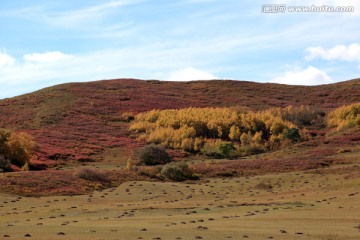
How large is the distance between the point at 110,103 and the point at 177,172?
49.7m

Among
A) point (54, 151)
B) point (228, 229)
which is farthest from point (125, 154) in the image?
point (228, 229)

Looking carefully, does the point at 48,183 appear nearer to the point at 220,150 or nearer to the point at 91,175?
the point at 91,175

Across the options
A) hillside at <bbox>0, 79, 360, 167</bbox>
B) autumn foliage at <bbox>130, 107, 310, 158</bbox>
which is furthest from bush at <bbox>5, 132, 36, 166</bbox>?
autumn foliage at <bbox>130, 107, 310, 158</bbox>

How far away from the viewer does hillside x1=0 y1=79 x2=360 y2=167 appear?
260ft

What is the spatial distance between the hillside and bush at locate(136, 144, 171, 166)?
569 cm

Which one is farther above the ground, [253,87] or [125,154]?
[253,87]

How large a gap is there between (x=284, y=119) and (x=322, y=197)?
5410 cm

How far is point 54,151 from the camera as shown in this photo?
72875 mm

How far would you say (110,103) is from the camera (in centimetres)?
10544

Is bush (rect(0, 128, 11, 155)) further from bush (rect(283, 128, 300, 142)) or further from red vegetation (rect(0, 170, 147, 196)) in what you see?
bush (rect(283, 128, 300, 142))

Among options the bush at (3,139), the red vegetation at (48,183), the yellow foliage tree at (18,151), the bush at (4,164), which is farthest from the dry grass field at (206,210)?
the bush at (3,139)

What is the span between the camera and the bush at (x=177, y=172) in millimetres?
57656

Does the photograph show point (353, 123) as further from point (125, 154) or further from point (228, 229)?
point (228, 229)

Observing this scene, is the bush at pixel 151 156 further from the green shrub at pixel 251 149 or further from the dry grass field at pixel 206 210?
the dry grass field at pixel 206 210
